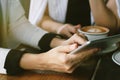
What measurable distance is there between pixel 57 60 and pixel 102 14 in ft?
1.84

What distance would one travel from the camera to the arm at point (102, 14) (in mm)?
1022

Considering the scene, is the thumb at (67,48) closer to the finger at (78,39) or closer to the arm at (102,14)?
the finger at (78,39)

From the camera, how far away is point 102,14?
1.04 meters

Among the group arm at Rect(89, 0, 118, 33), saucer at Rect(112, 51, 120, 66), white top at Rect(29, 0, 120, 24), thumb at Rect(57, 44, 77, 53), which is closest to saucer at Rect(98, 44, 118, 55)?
saucer at Rect(112, 51, 120, 66)

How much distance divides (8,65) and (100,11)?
0.61m

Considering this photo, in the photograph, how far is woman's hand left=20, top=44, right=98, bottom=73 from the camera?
535 millimetres

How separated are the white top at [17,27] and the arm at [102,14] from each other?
37cm

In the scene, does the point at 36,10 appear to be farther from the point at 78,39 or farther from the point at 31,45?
the point at 78,39

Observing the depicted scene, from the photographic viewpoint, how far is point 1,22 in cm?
86

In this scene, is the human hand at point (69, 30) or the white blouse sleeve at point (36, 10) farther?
the white blouse sleeve at point (36, 10)

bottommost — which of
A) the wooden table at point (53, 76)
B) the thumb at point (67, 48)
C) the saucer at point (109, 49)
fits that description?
the wooden table at point (53, 76)

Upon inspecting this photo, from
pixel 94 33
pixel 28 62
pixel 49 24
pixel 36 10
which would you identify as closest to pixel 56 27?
pixel 49 24

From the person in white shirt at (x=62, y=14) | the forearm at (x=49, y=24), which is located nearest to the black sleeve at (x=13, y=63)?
the person in white shirt at (x=62, y=14)

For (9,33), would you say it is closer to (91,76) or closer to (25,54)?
(25,54)
